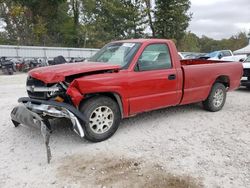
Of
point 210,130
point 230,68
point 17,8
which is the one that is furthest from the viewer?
point 17,8

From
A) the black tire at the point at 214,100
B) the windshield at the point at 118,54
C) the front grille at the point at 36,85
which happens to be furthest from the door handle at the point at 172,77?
the front grille at the point at 36,85

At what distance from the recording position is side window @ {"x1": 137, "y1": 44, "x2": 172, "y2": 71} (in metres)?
5.20

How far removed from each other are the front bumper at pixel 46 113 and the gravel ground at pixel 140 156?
42cm

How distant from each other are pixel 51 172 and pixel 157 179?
1.44 m

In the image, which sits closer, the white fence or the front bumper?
the front bumper

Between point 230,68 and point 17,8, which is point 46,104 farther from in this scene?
point 17,8

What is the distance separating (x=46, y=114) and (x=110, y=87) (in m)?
1.15

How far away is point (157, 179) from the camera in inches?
138

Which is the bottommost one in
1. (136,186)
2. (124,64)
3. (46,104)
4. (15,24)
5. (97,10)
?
(136,186)

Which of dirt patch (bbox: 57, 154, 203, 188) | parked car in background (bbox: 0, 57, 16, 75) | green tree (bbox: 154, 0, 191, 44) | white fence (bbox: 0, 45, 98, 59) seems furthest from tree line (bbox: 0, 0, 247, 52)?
dirt patch (bbox: 57, 154, 203, 188)

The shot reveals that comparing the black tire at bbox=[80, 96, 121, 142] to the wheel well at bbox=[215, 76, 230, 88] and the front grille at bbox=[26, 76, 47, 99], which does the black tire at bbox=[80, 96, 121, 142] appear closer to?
the front grille at bbox=[26, 76, 47, 99]

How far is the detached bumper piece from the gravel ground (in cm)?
38

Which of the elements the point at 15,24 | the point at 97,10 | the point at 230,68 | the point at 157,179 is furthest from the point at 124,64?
the point at 97,10

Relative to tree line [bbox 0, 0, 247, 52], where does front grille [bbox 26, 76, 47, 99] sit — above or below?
below
